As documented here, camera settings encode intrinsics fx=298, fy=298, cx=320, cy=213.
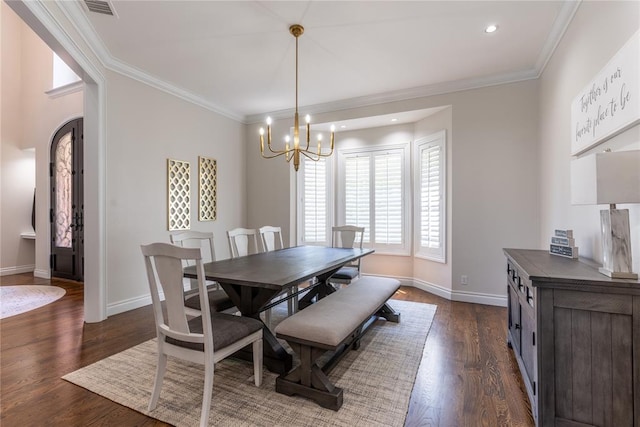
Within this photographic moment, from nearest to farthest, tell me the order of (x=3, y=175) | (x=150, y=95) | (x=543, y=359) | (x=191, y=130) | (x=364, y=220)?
(x=543, y=359), (x=150, y=95), (x=191, y=130), (x=364, y=220), (x=3, y=175)

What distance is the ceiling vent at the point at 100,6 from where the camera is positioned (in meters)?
2.55

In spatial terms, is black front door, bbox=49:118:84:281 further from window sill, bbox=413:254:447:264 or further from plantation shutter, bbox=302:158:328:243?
window sill, bbox=413:254:447:264

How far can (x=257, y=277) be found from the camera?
218 cm

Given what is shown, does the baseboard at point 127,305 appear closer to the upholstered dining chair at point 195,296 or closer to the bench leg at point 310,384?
the upholstered dining chair at point 195,296

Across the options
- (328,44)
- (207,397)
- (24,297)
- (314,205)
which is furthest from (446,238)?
(24,297)

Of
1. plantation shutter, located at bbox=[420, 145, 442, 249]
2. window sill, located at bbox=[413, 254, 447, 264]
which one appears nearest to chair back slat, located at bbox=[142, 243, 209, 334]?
window sill, located at bbox=[413, 254, 447, 264]

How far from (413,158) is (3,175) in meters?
7.77

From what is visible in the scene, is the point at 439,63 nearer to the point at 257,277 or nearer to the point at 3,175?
the point at 257,277

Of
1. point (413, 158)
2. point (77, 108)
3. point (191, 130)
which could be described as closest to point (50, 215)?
point (77, 108)

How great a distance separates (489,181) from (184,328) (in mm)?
3974

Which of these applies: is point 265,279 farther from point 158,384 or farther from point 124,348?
point 124,348

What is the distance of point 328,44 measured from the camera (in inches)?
126

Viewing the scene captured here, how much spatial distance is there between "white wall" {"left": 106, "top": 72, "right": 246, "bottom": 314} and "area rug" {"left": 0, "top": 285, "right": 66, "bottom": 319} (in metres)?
1.31

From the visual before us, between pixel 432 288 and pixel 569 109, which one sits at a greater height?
pixel 569 109
